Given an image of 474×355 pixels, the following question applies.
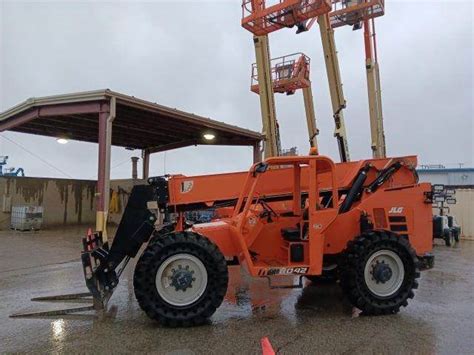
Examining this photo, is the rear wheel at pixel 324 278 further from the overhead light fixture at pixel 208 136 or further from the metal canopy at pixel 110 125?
the overhead light fixture at pixel 208 136

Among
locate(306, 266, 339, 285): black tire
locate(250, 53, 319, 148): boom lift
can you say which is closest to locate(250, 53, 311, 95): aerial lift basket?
locate(250, 53, 319, 148): boom lift

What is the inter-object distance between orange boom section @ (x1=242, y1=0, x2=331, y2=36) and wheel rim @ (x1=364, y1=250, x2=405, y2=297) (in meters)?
9.31

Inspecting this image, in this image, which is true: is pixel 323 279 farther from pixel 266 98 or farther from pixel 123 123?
pixel 123 123

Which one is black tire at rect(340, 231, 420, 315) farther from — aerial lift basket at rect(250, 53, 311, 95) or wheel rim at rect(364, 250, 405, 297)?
aerial lift basket at rect(250, 53, 311, 95)

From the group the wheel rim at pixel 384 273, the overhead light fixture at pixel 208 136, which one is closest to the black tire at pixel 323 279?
the wheel rim at pixel 384 273

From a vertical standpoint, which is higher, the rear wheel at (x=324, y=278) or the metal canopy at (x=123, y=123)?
the metal canopy at (x=123, y=123)

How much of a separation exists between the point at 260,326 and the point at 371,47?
14.5m

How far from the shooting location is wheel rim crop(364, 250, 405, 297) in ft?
18.9

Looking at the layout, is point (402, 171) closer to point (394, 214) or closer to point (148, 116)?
point (394, 214)

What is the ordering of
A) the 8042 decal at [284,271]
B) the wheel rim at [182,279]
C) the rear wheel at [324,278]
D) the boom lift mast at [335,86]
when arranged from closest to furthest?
the wheel rim at [182,279] → the 8042 decal at [284,271] → the rear wheel at [324,278] → the boom lift mast at [335,86]

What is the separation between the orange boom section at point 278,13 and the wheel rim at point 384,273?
9309 millimetres

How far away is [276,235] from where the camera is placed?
622cm

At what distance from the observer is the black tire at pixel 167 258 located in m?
5.13

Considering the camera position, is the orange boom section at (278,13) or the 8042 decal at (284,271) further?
the orange boom section at (278,13)
